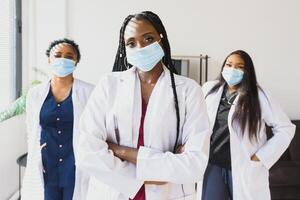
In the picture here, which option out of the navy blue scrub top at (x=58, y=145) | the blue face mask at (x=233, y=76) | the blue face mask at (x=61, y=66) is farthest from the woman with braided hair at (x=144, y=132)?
the blue face mask at (x=233, y=76)

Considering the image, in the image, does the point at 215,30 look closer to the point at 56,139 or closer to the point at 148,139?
the point at 56,139

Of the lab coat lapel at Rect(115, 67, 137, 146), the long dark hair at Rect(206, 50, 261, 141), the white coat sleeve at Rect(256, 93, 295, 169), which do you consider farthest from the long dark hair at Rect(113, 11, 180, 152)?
the white coat sleeve at Rect(256, 93, 295, 169)

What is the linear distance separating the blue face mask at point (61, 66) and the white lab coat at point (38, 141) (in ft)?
0.28

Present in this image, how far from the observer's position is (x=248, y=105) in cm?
210

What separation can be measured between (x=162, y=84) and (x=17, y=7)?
8.68 feet

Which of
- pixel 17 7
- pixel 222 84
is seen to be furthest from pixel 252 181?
pixel 17 7

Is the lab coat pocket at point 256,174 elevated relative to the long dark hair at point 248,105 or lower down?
lower down

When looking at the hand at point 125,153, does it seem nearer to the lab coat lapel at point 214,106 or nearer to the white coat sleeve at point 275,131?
the lab coat lapel at point 214,106

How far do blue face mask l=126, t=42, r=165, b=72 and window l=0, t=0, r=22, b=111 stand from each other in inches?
84.9

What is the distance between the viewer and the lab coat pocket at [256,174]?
208 centimetres

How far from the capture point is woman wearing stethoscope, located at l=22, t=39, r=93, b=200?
6.16 feet

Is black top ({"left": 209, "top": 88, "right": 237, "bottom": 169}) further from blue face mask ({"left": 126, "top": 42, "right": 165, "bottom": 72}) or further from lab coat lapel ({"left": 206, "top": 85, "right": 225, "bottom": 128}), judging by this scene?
blue face mask ({"left": 126, "top": 42, "right": 165, "bottom": 72})

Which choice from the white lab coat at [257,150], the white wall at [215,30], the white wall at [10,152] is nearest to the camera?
the white lab coat at [257,150]

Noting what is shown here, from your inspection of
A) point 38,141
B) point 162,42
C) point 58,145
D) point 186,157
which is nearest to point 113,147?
point 186,157
